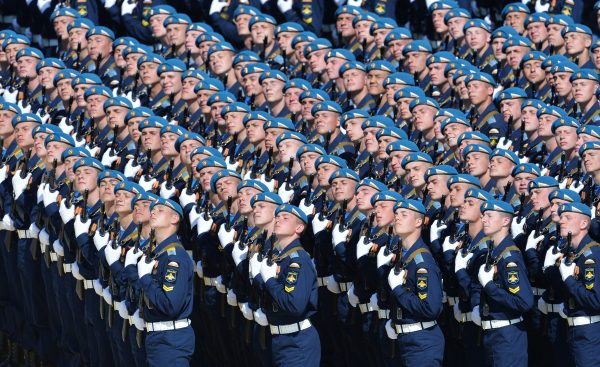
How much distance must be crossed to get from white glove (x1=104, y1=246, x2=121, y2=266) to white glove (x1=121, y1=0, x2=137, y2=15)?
6.21m

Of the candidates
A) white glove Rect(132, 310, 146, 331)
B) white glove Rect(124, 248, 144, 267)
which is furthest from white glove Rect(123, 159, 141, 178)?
white glove Rect(132, 310, 146, 331)

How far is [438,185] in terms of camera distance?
16859 mm

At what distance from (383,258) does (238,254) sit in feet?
4.49

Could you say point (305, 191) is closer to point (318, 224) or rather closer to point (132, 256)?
point (318, 224)

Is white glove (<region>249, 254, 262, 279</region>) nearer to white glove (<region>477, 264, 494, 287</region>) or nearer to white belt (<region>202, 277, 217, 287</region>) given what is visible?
white belt (<region>202, 277, 217, 287</region>)

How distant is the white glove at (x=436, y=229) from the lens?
16875 mm

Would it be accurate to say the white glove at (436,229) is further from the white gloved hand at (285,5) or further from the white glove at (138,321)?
the white gloved hand at (285,5)

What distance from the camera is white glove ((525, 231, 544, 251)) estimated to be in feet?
53.9

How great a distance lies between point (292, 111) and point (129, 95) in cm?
232

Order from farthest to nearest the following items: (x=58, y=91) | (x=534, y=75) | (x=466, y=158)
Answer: (x=58, y=91)
(x=534, y=75)
(x=466, y=158)

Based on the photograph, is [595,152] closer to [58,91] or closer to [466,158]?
[466,158]

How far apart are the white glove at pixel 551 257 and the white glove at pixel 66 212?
4472 millimetres

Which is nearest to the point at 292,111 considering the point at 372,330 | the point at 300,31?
the point at 300,31

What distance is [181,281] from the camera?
52.6 ft
